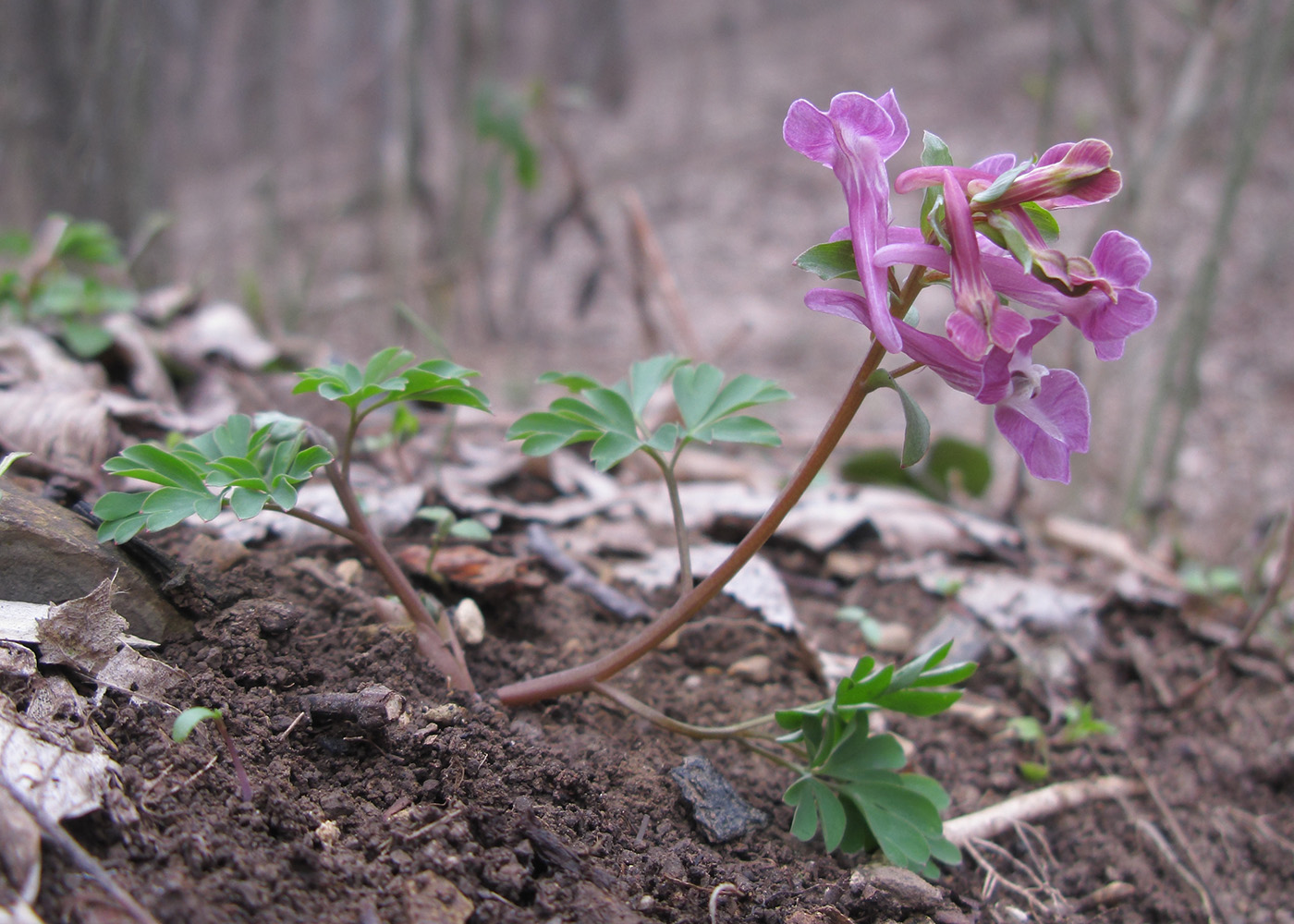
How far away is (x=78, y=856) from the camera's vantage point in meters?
0.85

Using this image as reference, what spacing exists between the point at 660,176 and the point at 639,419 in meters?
12.8

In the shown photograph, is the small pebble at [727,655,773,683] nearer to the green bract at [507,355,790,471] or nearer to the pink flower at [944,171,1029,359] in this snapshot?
the green bract at [507,355,790,471]

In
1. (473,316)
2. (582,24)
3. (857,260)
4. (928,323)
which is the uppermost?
(582,24)

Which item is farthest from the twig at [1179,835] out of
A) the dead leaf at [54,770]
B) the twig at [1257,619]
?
the dead leaf at [54,770]

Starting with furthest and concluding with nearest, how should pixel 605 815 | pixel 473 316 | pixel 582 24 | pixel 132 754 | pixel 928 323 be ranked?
pixel 582 24 → pixel 928 323 → pixel 473 316 → pixel 605 815 → pixel 132 754

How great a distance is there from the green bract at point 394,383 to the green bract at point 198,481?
0.09m

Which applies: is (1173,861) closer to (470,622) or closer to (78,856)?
(470,622)

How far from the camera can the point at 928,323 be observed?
29.6 feet

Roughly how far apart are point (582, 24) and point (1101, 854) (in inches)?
681

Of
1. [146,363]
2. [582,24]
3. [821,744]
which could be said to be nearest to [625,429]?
[821,744]

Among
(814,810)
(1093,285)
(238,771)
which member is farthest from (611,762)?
(1093,285)

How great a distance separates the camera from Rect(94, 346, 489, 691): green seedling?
3.94 ft

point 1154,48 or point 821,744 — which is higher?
point 1154,48

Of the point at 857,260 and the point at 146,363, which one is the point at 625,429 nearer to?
the point at 857,260
